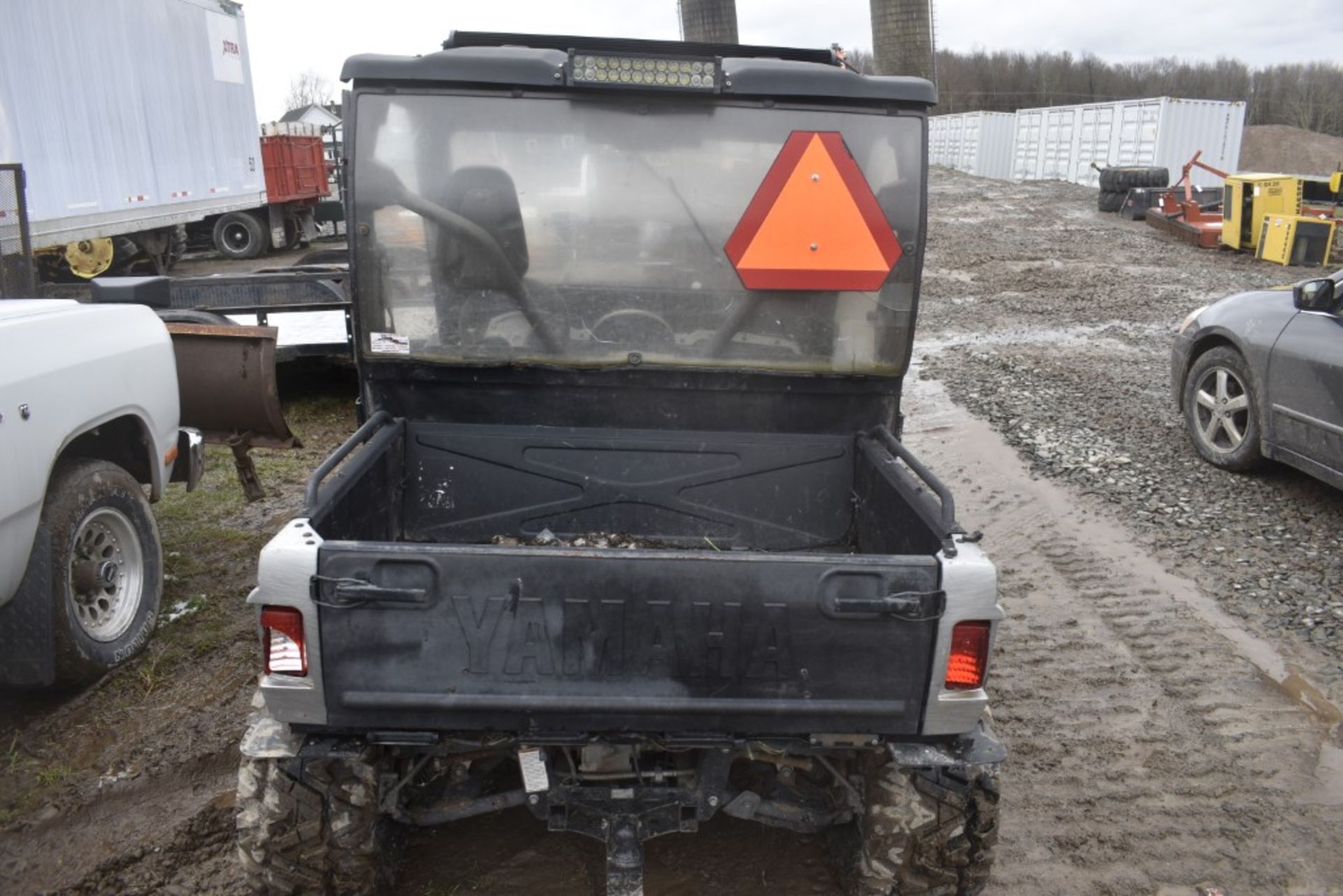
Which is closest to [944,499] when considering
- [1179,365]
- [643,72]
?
[643,72]

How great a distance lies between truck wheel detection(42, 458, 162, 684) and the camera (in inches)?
161

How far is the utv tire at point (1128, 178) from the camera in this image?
75.8 feet

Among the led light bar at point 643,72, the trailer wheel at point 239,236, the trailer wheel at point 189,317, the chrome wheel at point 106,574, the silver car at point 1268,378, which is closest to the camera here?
the led light bar at point 643,72

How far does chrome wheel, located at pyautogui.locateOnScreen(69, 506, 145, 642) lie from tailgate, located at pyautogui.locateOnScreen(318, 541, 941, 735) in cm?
225

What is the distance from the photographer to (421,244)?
12.3ft

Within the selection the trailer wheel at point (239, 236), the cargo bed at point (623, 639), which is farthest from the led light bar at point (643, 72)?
the trailer wheel at point (239, 236)

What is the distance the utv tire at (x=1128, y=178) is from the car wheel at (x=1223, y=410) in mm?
17786

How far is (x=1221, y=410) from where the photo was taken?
6.98 m

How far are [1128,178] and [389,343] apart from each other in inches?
907

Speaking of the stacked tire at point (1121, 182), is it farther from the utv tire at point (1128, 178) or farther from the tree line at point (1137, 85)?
the tree line at point (1137, 85)

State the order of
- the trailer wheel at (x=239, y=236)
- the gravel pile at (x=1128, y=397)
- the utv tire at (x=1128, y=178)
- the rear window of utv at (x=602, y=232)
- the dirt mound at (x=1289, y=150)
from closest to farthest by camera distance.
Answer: the rear window of utv at (x=602, y=232) < the gravel pile at (x=1128, y=397) < the trailer wheel at (x=239, y=236) < the utv tire at (x=1128, y=178) < the dirt mound at (x=1289, y=150)

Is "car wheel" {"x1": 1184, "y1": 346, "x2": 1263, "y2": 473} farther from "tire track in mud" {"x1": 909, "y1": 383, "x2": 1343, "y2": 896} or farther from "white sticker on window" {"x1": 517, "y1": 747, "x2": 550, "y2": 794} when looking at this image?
"white sticker on window" {"x1": 517, "y1": 747, "x2": 550, "y2": 794}

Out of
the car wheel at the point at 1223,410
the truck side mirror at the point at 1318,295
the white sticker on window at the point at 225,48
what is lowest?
the car wheel at the point at 1223,410

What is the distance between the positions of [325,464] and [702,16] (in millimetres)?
9633
